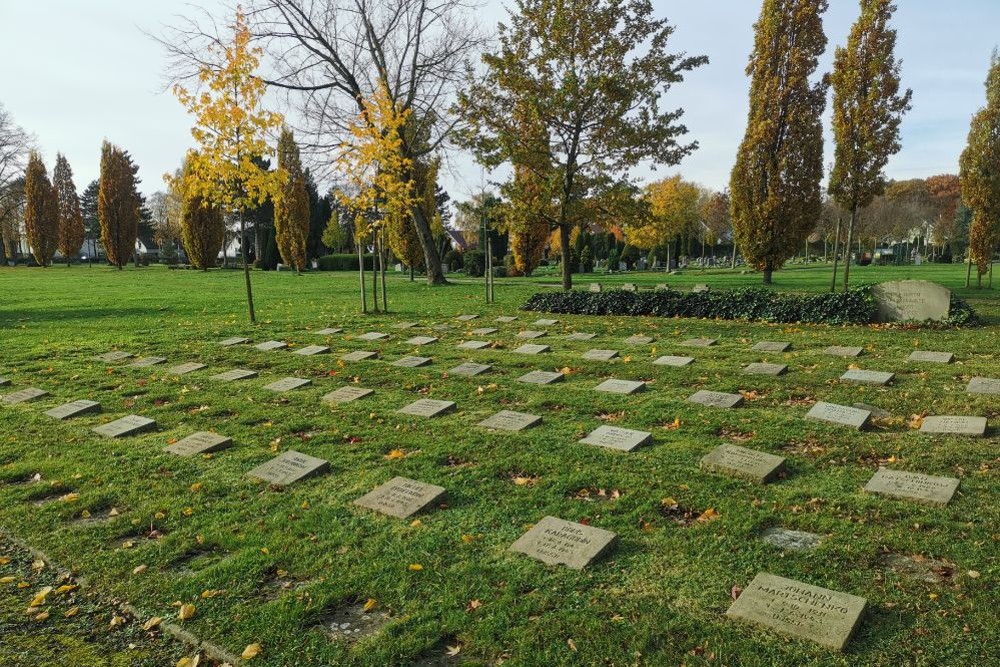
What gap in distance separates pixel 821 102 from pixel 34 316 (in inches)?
931

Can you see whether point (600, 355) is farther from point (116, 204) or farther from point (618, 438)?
point (116, 204)

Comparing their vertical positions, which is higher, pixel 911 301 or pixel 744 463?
pixel 911 301

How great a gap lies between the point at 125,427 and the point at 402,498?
3501 millimetres

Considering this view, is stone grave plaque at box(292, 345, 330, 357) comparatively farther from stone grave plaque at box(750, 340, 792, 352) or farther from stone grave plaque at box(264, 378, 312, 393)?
stone grave plaque at box(750, 340, 792, 352)

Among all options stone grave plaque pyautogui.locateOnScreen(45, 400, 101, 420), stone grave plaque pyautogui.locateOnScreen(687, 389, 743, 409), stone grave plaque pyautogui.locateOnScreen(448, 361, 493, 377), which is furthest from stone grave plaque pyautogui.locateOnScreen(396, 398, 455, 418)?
stone grave plaque pyautogui.locateOnScreen(45, 400, 101, 420)

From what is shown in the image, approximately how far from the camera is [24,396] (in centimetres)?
746

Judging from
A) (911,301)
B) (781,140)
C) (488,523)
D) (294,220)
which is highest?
(781,140)

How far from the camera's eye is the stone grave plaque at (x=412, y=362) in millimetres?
8844

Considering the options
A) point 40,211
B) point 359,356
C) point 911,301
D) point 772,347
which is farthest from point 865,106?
point 40,211

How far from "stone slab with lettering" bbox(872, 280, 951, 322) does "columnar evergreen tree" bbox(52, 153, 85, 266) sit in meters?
57.3

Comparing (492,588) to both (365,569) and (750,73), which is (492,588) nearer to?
(365,569)

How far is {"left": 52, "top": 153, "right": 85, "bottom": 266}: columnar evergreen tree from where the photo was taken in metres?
54.4

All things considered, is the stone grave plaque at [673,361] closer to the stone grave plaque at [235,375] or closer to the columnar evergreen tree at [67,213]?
the stone grave plaque at [235,375]

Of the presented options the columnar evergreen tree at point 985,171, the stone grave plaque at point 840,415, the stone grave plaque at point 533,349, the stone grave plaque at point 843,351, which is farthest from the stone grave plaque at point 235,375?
the columnar evergreen tree at point 985,171
